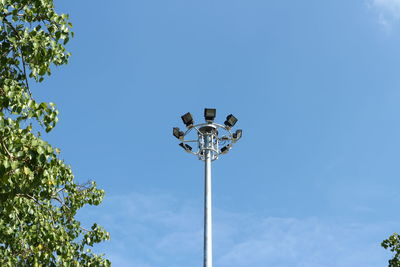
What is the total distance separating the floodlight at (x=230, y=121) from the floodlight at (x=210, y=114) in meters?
0.67

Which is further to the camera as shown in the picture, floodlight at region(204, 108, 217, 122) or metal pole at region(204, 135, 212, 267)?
floodlight at region(204, 108, 217, 122)

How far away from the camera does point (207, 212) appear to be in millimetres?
12508

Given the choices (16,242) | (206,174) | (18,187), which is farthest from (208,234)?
(18,187)

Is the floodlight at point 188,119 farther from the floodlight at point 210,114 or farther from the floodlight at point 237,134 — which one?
the floodlight at point 237,134

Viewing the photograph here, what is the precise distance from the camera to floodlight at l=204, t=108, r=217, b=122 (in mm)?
13484

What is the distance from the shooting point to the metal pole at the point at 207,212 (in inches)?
471

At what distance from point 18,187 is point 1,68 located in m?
2.66

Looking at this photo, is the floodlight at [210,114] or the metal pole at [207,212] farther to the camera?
the floodlight at [210,114]

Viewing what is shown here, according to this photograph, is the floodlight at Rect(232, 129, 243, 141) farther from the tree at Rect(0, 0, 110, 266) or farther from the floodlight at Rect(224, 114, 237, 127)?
the tree at Rect(0, 0, 110, 266)

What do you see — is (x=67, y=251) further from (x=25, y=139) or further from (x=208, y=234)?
(x=25, y=139)

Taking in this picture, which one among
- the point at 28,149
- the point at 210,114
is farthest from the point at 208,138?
the point at 28,149

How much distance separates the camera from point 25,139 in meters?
7.98

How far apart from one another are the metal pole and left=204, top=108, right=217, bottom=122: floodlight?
0.46 meters

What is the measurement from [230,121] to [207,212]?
2.77 metres
